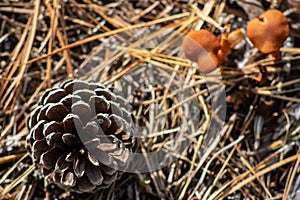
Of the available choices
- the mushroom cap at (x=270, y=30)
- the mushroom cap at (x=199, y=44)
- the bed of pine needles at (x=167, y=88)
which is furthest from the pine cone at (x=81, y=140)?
the mushroom cap at (x=270, y=30)

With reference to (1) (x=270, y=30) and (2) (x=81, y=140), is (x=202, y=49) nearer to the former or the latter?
(1) (x=270, y=30)

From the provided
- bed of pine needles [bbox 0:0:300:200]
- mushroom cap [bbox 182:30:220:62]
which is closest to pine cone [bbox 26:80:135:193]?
bed of pine needles [bbox 0:0:300:200]

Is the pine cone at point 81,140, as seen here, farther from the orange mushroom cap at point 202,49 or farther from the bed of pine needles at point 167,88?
the orange mushroom cap at point 202,49

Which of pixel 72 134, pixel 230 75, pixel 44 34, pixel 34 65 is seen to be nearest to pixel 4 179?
pixel 72 134

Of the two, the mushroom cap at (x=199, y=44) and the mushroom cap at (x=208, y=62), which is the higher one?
the mushroom cap at (x=199, y=44)

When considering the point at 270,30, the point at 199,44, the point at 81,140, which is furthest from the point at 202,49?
the point at 81,140

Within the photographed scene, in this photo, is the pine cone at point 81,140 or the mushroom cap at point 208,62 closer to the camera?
the pine cone at point 81,140

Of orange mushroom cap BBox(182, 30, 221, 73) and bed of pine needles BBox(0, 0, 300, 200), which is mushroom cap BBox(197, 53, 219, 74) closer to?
orange mushroom cap BBox(182, 30, 221, 73)
